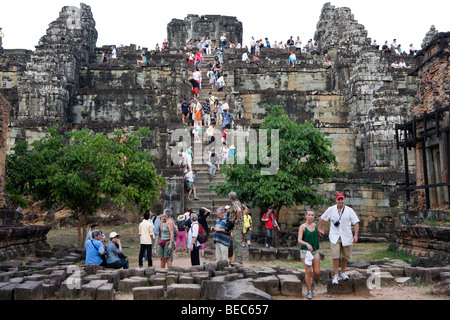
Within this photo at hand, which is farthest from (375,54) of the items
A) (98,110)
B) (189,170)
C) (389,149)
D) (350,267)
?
(350,267)

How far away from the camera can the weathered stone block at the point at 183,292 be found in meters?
8.41

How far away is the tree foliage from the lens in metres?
17.0

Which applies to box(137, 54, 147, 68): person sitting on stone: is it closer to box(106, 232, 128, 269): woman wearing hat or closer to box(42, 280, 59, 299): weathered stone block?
box(106, 232, 128, 269): woman wearing hat

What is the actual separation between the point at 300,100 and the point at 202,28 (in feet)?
64.0

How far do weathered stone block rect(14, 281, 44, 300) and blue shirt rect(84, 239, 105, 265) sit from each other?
115 inches

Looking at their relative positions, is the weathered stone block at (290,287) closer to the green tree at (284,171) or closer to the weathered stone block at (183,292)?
the weathered stone block at (183,292)

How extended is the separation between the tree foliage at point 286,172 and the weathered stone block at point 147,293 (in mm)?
8811

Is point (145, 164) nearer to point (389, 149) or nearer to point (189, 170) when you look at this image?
point (189, 170)

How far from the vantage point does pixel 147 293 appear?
8.13 meters

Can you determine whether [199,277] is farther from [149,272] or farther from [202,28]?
[202,28]

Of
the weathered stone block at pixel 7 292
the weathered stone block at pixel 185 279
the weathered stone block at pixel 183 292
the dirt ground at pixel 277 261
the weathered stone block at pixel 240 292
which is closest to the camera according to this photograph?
the weathered stone block at pixel 240 292

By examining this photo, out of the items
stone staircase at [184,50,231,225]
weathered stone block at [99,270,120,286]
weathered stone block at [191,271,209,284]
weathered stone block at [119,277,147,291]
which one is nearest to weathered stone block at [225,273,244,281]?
weathered stone block at [191,271,209,284]

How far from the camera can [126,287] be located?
9281 mm

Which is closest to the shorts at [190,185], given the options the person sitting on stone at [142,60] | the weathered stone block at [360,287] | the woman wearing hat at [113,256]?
the woman wearing hat at [113,256]
